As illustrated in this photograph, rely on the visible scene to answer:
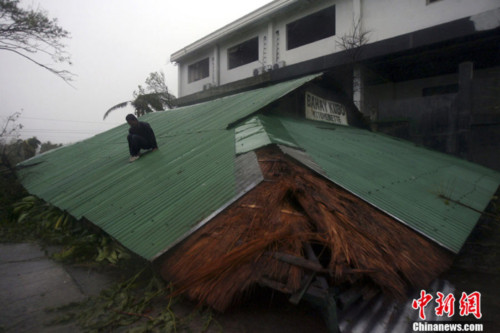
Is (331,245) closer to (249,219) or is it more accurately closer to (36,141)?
(249,219)

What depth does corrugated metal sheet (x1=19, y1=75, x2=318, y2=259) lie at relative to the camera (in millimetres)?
2682

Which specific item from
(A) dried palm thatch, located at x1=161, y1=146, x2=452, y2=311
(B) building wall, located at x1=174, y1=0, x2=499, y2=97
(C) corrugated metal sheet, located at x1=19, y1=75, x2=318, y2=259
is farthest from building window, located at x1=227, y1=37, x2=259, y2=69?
(A) dried palm thatch, located at x1=161, y1=146, x2=452, y2=311

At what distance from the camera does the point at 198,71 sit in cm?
1984

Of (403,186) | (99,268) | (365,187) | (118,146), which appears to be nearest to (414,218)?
(365,187)

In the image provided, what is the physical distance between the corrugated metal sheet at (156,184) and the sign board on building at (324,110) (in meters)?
0.70

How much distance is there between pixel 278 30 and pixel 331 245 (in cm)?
1422

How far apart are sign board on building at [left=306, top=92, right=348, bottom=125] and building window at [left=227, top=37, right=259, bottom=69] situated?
9177 millimetres

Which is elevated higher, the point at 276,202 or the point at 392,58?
the point at 392,58

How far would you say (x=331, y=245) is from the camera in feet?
6.82

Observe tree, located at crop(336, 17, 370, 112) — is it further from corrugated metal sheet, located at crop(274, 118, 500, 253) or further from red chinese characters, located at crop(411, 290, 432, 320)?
red chinese characters, located at crop(411, 290, 432, 320)

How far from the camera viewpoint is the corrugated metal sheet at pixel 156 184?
2.68 m

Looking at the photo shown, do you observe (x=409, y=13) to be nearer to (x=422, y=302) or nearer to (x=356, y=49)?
(x=356, y=49)

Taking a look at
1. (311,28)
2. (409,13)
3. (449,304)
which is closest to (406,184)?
(449,304)

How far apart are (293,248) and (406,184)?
2.74 m
